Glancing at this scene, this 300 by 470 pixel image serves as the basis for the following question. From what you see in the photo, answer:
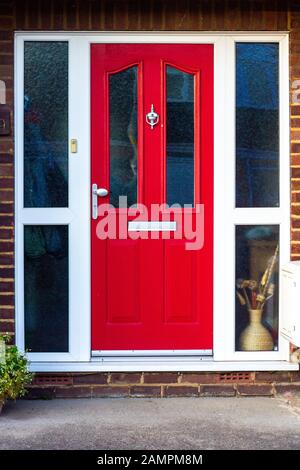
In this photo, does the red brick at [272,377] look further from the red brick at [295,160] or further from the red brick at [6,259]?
the red brick at [6,259]

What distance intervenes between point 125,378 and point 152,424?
0.66 meters

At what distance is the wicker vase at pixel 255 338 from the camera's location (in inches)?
261

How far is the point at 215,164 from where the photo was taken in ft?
21.5

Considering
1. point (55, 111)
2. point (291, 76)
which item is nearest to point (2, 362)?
point (55, 111)

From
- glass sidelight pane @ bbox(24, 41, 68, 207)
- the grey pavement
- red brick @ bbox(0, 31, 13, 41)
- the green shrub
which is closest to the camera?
the grey pavement

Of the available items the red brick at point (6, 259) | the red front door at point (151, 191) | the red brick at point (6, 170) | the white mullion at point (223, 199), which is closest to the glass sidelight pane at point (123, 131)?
the red front door at point (151, 191)

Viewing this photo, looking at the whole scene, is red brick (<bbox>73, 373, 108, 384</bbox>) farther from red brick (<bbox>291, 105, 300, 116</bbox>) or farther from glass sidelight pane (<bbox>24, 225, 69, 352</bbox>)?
red brick (<bbox>291, 105, 300, 116</bbox>)

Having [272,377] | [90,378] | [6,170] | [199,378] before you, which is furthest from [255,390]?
[6,170]

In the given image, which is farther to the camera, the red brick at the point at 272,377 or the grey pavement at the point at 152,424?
the red brick at the point at 272,377

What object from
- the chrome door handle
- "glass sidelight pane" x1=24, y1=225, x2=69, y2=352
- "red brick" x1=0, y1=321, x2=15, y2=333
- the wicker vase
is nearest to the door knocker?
the chrome door handle

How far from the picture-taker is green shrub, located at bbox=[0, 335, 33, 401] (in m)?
5.93

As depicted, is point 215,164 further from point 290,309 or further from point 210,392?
point 210,392

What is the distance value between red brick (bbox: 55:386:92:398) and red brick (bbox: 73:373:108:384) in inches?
1.8

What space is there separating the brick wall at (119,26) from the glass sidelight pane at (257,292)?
0.38 metres
